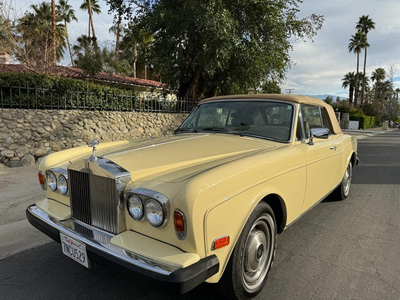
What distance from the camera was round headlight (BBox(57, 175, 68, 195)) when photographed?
2492 millimetres

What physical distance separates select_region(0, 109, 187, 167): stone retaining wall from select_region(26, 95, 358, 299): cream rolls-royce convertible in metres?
5.28

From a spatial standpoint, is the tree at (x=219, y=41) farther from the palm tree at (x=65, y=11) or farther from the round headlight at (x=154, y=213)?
the palm tree at (x=65, y=11)

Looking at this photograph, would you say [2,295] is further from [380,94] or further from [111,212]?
[380,94]

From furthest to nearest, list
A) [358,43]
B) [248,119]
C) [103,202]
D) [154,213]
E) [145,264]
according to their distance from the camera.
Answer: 1. [358,43]
2. [248,119]
3. [103,202]
4. [154,213]
5. [145,264]

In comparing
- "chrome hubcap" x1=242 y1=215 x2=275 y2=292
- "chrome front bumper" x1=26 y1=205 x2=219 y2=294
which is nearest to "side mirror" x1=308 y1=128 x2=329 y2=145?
"chrome hubcap" x1=242 y1=215 x2=275 y2=292

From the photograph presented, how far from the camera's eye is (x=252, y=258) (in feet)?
7.53

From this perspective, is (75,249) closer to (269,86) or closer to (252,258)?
(252,258)

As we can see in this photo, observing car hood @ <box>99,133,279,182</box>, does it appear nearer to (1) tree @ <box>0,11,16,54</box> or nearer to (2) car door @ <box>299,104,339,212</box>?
(2) car door @ <box>299,104,339,212</box>

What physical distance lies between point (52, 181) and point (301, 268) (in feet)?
8.28

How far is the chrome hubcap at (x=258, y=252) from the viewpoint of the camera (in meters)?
2.24

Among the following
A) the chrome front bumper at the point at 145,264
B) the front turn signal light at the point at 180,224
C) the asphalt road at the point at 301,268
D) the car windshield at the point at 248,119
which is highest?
the car windshield at the point at 248,119

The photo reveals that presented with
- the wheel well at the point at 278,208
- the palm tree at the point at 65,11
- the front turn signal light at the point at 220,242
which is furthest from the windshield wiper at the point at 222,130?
the palm tree at the point at 65,11

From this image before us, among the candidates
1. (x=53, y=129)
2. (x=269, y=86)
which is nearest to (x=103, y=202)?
(x=53, y=129)

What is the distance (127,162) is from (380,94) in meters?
74.2
